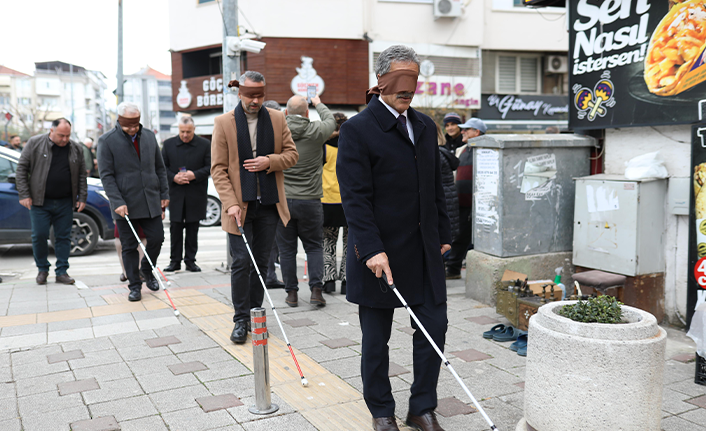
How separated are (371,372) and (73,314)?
392 cm

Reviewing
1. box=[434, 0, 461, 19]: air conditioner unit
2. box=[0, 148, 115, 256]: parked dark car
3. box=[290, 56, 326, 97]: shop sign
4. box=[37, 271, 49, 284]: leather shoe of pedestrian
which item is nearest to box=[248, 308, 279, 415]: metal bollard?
box=[37, 271, 49, 284]: leather shoe of pedestrian

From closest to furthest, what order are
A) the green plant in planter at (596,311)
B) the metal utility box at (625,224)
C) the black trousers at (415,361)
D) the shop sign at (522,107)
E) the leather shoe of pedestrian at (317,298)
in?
the green plant in planter at (596,311), the black trousers at (415,361), the metal utility box at (625,224), the leather shoe of pedestrian at (317,298), the shop sign at (522,107)

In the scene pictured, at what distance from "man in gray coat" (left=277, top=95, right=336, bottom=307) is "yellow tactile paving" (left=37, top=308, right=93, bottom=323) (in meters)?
1.98

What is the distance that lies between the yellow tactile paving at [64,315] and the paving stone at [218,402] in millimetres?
2638

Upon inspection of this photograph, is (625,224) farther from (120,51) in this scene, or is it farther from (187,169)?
(120,51)

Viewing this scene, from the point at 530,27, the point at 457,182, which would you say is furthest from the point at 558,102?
the point at 457,182

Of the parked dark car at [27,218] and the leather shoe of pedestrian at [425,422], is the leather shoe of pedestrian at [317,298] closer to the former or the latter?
the leather shoe of pedestrian at [425,422]

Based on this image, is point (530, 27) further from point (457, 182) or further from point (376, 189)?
point (376, 189)

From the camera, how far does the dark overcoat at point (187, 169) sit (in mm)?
8242

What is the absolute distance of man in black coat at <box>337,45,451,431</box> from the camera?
3.21 meters

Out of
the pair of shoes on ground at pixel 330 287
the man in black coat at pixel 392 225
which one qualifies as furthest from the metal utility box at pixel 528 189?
the man in black coat at pixel 392 225

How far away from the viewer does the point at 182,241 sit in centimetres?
839

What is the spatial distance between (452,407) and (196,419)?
151 cm

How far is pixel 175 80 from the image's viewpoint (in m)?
23.8
